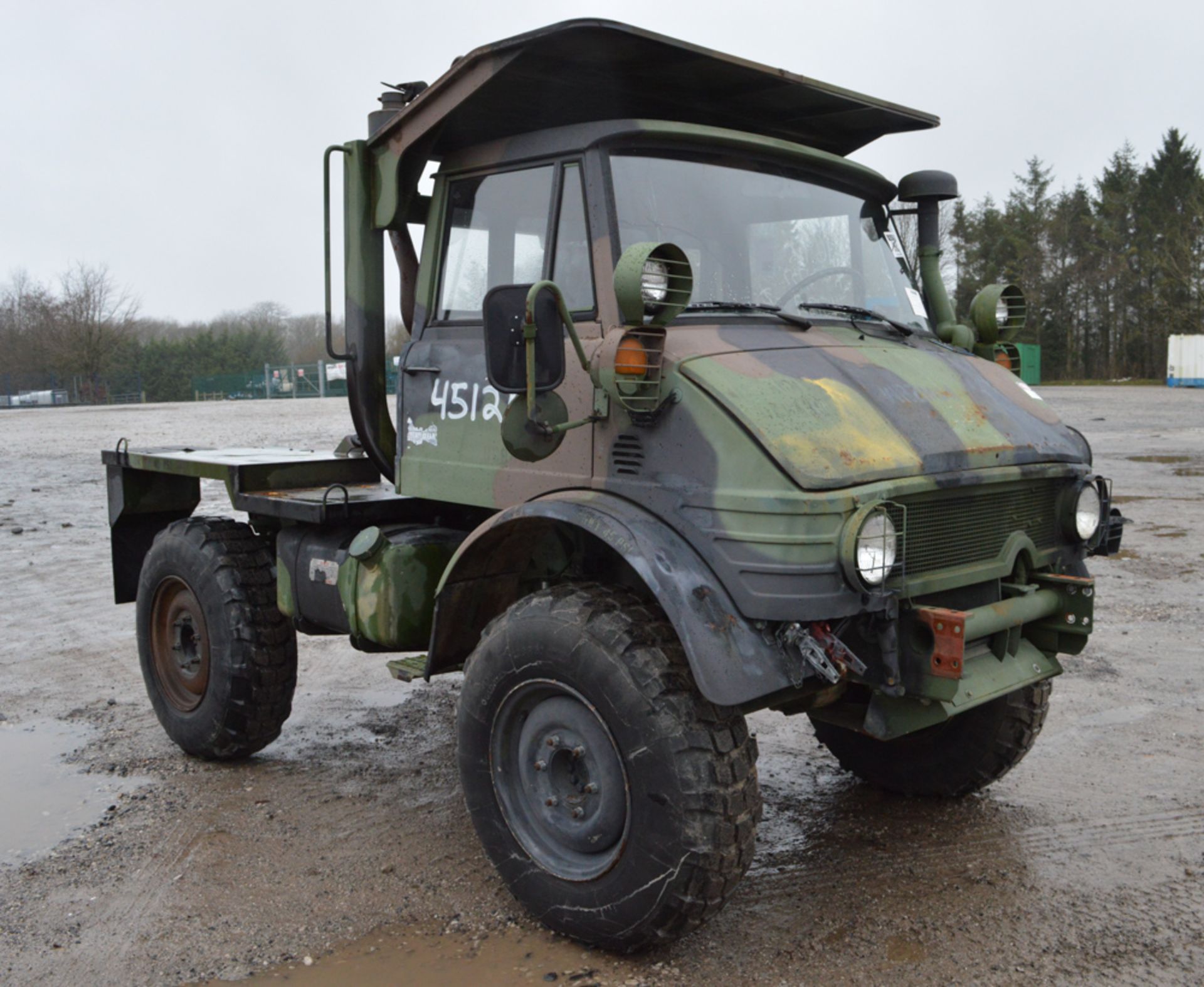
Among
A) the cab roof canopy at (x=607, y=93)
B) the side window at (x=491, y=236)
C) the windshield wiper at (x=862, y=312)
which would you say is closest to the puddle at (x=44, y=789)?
the side window at (x=491, y=236)

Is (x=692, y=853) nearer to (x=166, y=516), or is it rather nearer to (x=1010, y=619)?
(x=1010, y=619)

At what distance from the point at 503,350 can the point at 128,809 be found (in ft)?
9.35

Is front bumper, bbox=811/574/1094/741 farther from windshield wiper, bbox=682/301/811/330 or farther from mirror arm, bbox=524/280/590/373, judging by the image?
mirror arm, bbox=524/280/590/373

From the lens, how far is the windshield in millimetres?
4164

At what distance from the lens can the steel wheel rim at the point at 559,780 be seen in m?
3.63

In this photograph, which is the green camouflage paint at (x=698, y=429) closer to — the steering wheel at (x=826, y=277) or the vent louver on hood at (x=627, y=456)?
the vent louver on hood at (x=627, y=456)

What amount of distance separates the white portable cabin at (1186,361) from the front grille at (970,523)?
45.9 m

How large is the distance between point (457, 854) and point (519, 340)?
2.07 metres

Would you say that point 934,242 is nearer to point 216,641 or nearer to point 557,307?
point 557,307

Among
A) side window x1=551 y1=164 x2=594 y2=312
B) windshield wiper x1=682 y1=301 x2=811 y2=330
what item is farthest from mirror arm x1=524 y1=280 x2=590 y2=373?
windshield wiper x1=682 y1=301 x2=811 y2=330

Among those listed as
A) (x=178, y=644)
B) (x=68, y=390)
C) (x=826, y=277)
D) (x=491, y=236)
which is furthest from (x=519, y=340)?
(x=68, y=390)

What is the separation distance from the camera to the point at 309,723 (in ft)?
20.6

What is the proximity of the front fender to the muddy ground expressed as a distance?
930 millimetres

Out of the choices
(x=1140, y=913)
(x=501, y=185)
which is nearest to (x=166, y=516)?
(x=501, y=185)
